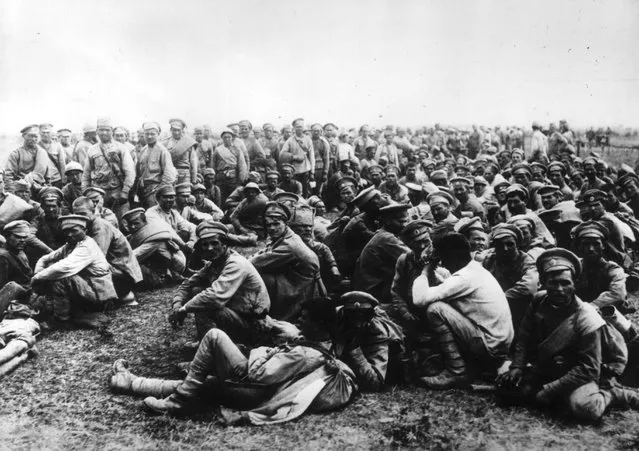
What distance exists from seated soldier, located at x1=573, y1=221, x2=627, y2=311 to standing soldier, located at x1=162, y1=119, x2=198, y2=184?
8065 millimetres

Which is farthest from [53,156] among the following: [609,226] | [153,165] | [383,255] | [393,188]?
[609,226]

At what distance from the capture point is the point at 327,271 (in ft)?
23.8

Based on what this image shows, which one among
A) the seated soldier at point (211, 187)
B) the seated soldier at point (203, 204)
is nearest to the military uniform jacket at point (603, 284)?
the seated soldier at point (203, 204)

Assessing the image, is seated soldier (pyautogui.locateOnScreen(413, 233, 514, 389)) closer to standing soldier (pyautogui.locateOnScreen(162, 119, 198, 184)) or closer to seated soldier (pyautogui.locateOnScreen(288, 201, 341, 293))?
seated soldier (pyautogui.locateOnScreen(288, 201, 341, 293))

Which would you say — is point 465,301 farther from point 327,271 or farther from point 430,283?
point 327,271

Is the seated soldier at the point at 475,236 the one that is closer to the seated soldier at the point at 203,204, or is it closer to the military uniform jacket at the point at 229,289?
the military uniform jacket at the point at 229,289

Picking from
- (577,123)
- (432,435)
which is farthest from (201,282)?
(577,123)

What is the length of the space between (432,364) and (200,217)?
5.77 meters

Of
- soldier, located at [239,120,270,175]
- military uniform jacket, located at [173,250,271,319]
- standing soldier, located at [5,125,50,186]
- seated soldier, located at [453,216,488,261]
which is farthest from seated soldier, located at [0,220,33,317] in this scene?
soldier, located at [239,120,270,175]

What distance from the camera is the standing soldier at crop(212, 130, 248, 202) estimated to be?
42.9 ft

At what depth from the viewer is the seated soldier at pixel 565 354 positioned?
4488mm

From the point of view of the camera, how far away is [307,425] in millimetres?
4617

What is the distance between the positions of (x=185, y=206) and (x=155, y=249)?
1.73 metres

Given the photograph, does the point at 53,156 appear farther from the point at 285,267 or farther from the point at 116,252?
the point at 285,267
